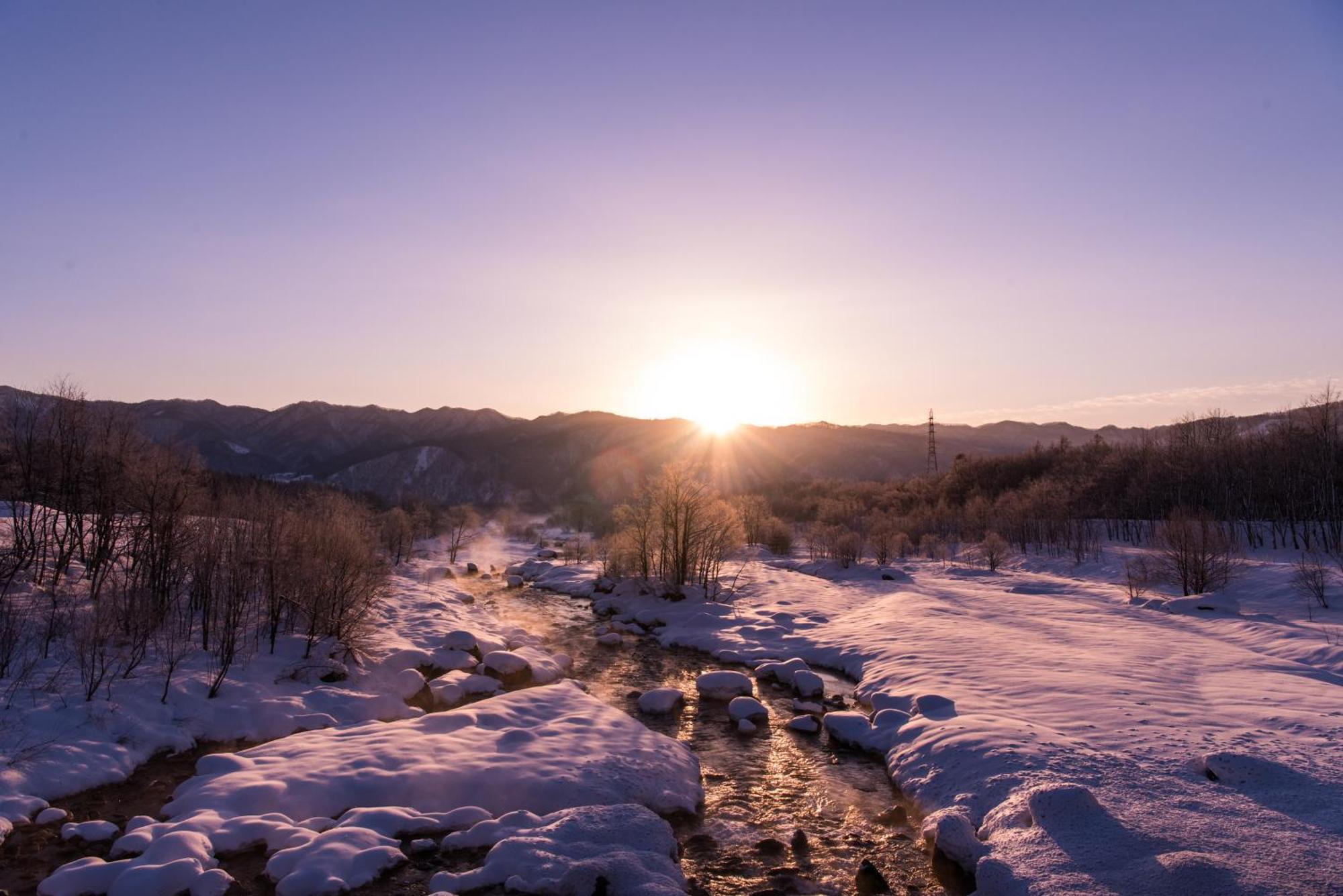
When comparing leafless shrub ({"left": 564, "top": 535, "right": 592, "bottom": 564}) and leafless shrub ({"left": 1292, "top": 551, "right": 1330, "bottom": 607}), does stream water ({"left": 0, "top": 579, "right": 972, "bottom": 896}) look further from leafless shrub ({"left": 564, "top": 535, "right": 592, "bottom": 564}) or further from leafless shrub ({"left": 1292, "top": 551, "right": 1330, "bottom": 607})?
leafless shrub ({"left": 564, "top": 535, "right": 592, "bottom": 564})

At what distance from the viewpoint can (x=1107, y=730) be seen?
1368cm

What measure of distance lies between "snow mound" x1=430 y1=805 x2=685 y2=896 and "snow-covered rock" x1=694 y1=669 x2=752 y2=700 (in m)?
8.99

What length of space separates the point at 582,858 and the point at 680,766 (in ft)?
14.4

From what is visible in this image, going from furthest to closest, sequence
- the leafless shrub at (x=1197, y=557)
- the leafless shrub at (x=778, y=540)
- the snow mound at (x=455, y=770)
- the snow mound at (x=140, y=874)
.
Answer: the leafless shrub at (x=778, y=540)
the leafless shrub at (x=1197, y=557)
the snow mound at (x=455, y=770)
the snow mound at (x=140, y=874)

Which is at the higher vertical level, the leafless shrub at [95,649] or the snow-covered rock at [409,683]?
the leafless shrub at [95,649]

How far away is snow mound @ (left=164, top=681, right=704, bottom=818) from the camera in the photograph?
1166 centimetres

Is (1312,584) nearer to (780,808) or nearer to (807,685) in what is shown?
(807,685)

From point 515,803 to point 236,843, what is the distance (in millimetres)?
4102

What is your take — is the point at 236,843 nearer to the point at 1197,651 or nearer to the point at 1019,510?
the point at 1197,651

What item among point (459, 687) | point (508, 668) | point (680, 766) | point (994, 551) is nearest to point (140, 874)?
point (680, 766)

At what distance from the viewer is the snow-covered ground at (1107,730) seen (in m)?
9.39

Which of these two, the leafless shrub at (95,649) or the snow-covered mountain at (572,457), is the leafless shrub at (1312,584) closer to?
the leafless shrub at (95,649)

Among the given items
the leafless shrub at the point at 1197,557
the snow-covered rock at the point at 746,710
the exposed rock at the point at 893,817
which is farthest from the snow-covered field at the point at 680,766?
the leafless shrub at the point at 1197,557

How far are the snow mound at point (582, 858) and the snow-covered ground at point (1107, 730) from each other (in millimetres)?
4402
